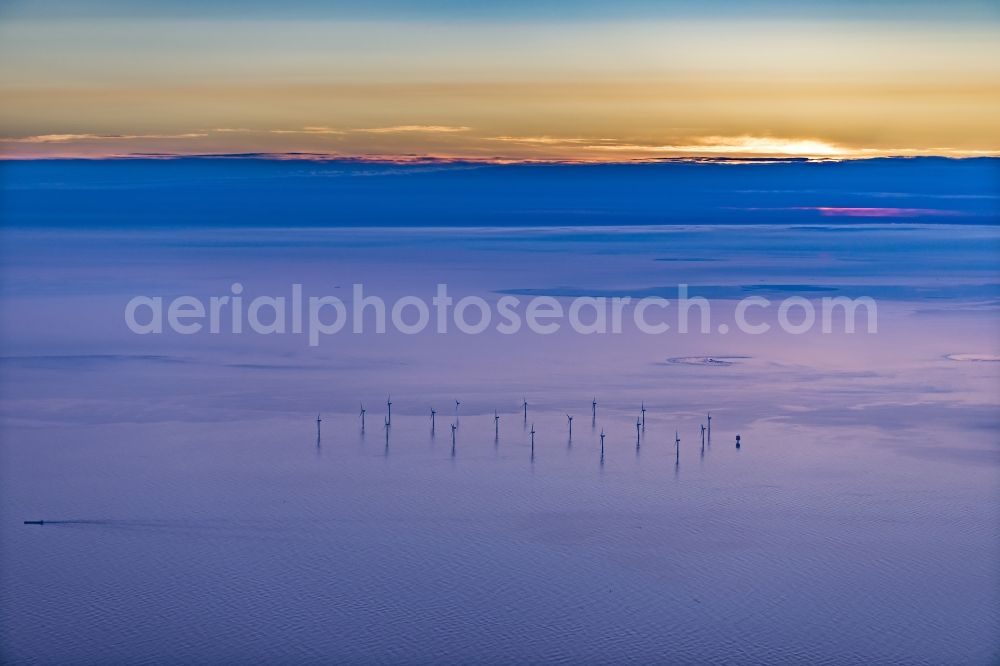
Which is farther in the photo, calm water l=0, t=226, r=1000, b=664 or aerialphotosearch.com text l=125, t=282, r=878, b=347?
aerialphotosearch.com text l=125, t=282, r=878, b=347

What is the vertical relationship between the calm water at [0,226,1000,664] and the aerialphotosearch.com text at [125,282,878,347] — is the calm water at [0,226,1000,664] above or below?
below

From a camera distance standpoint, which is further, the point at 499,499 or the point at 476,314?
the point at 476,314

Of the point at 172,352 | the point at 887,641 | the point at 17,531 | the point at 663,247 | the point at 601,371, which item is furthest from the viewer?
the point at 663,247

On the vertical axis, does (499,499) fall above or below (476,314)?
below

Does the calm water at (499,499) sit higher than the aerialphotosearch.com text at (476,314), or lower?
lower

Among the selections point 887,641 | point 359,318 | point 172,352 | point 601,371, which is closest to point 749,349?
point 601,371

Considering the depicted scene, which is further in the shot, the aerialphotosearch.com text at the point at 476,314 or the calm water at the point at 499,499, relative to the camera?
the aerialphotosearch.com text at the point at 476,314

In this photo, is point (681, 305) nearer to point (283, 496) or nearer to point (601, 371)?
point (601, 371)

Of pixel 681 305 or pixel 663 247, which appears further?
pixel 663 247
